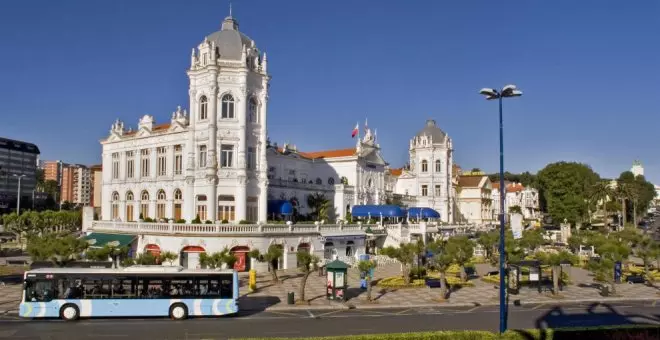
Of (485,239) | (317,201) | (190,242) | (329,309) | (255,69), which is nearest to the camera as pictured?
(329,309)

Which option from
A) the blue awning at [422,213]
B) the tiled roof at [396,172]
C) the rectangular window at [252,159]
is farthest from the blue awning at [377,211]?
the tiled roof at [396,172]

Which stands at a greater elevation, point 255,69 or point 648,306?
point 255,69

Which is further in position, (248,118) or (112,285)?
(248,118)

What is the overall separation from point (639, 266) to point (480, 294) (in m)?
27.0

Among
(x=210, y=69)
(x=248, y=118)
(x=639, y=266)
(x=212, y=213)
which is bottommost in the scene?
(x=639, y=266)

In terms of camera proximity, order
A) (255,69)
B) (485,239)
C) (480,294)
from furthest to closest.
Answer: (485,239), (255,69), (480,294)

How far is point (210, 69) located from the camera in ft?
168

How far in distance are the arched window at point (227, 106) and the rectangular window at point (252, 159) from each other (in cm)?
379

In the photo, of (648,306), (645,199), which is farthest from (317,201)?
(645,199)

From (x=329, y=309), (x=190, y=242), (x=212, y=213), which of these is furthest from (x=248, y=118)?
(x=329, y=309)

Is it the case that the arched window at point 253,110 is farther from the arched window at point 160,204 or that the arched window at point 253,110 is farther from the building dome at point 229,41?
the arched window at point 160,204

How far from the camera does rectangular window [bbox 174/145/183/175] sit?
56719 mm

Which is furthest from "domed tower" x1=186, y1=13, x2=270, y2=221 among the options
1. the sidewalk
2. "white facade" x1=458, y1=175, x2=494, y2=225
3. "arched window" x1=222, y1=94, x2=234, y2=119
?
"white facade" x1=458, y1=175, x2=494, y2=225

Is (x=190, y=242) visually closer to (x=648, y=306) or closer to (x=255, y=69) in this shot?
(x=255, y=69)
